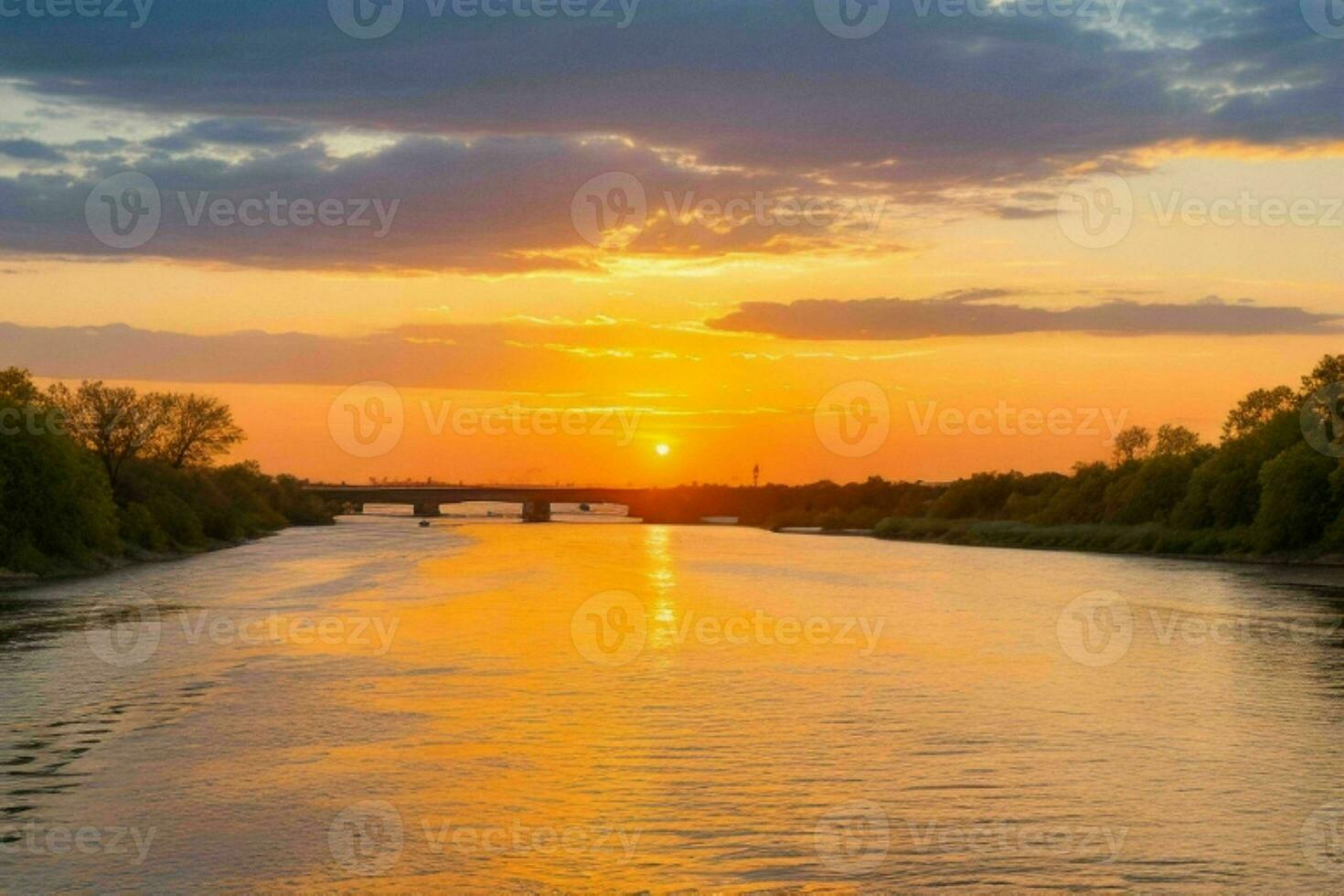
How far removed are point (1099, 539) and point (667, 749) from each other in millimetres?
119181

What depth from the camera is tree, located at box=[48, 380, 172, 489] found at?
393ft

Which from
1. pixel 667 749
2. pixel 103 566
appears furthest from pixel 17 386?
pixel 667 749

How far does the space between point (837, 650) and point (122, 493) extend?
89015 millimetres

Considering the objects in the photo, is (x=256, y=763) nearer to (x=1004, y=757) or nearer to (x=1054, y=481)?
(x=1004, y=757)

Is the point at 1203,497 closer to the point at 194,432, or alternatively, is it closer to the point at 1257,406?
the point at 1257,406

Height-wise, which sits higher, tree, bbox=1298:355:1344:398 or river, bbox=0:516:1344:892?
tree, bbox=1298:355:1344:398

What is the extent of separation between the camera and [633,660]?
146 ft

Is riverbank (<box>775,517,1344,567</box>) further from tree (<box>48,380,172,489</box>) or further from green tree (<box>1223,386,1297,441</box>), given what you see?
tree (<box>48,380,172,489</box>)

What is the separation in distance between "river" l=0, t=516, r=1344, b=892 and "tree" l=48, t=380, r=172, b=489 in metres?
61.2

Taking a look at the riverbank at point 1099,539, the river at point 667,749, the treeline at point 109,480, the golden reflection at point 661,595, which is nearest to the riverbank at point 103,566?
the treeline at point 109,480

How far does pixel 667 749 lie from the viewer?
28.3 m

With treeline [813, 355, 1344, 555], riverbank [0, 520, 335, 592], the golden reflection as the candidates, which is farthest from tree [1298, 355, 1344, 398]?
riverbank [0, 520, 335, 592]

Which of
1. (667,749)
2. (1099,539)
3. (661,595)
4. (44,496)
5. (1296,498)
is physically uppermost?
(1296,498)

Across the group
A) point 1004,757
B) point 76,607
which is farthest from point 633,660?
point 76,607
